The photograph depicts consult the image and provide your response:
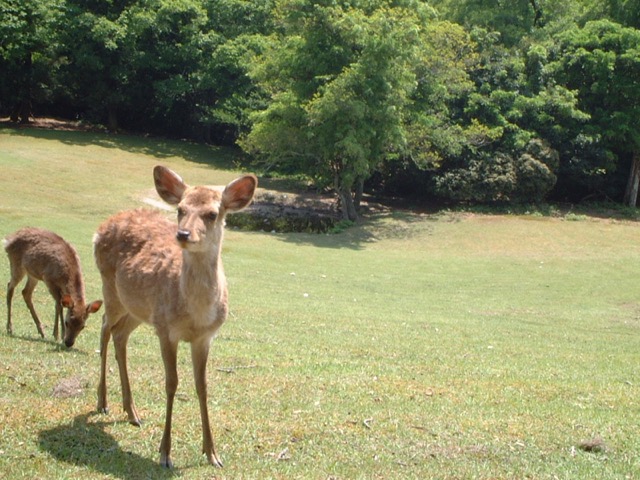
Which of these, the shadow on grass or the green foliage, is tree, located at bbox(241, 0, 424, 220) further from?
the shadow on grass

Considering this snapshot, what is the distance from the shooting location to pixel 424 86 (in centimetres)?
4112

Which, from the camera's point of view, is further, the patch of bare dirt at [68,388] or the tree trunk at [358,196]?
the tree trunk at [358,196]

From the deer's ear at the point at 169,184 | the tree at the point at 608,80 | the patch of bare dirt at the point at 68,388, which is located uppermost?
the tree at the point at 608,80

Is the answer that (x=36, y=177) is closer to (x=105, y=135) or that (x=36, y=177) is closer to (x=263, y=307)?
(x=105, y=135)

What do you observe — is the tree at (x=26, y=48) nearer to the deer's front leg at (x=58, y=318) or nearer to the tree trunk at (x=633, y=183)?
the tree trunk at (x=633, y=183)

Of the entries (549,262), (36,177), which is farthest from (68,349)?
(36,177)

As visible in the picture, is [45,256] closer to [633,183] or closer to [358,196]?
[358,196]

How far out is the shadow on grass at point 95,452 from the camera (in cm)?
572

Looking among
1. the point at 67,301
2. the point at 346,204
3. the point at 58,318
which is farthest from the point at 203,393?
the point at 346,204

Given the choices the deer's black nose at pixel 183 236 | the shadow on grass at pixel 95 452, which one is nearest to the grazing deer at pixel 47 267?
the shadow on grass at pixel 95 452

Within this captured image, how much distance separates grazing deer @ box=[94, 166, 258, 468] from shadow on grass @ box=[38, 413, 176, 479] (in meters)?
0.22

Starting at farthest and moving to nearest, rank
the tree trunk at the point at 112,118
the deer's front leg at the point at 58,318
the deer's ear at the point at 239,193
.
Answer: the tree trunk at the point at 112,118
the deer's front leg at the point at 58,318
the deer's ear at the point at 239,193

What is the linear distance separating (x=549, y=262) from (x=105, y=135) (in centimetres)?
3941

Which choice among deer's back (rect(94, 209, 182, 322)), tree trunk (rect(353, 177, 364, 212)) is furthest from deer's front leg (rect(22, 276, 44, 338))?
tree trunk (rect(353, 177, 364, 212))
